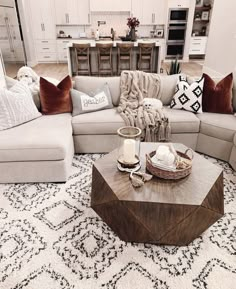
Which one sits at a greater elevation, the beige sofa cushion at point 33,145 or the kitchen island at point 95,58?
the kitchen island at point 95,58

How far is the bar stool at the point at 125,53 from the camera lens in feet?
17.0

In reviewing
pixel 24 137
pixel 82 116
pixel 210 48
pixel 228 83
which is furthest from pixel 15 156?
pixel 210 48

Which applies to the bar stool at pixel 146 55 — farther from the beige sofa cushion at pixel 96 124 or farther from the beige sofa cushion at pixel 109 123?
the beige sofa cushion at pixel 96 124

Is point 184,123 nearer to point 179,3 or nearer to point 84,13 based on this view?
point 179,3

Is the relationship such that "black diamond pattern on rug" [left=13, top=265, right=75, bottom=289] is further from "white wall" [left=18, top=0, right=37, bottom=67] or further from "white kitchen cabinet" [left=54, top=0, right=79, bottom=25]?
"white kitchen cabinet" [left=54, top=0, right=79, bottom=25]

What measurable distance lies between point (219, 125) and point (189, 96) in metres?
0.47

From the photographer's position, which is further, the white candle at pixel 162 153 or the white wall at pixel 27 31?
the white wall at pixel 27 31

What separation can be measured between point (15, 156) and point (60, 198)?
1.71 ft

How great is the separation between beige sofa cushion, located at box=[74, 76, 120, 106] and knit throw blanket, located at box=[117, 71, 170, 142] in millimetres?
75

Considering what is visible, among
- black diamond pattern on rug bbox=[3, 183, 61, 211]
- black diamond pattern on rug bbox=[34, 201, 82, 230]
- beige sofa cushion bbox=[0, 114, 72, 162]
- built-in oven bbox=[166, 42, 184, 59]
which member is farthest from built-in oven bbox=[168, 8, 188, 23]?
black diamond pattern on rug bbox=[34, 201, 82, 230]

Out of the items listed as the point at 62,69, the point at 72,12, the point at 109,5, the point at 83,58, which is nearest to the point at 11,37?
the point at 62,69

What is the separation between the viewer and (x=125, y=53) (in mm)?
5434

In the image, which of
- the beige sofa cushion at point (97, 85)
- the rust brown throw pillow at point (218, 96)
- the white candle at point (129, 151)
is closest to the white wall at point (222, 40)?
the rust brown throw pillow at point (218, 96)

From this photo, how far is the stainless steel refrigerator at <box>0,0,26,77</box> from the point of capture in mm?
4965
